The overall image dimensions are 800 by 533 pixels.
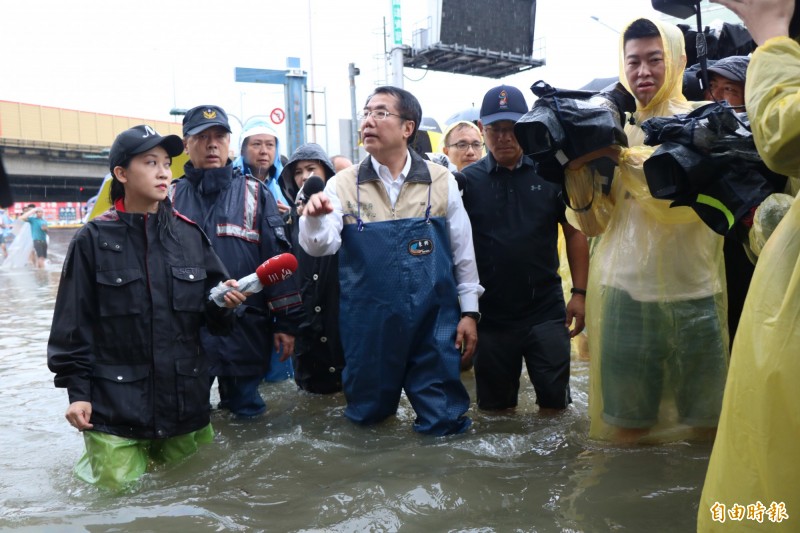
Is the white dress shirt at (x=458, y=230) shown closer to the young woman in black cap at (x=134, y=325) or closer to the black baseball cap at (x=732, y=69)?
the young woman in black cap at (x=134, y=325)

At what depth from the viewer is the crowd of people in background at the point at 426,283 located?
334cm

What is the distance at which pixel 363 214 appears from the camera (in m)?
3.92

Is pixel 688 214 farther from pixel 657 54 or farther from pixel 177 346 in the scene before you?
pixel 177 346

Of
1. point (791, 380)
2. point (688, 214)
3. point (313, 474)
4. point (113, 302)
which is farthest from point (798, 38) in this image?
point (113, 302)

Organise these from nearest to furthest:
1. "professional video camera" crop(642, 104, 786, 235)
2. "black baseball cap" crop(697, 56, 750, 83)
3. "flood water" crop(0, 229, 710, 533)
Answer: "professional video camera" crop(642, 104, 786, 235), "flood water" crop(0, 229, 710, 533), "black baseball cap" crop(697, 56, 750, 83)

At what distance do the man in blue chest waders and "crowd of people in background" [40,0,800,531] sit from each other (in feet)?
0.04

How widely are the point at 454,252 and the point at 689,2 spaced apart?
5.93ft

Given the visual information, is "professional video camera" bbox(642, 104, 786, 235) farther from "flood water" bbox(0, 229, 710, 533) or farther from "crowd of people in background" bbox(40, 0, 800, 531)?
"flood water" bbox(0, 229, 710, 533)

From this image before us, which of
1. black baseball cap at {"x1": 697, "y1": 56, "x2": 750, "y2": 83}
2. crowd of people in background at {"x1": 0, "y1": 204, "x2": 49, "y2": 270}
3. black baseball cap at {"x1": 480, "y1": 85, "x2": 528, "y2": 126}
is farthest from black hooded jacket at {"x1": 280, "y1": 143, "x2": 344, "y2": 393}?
crowd of people in background at {"x1": 0, "y1": 204, "x2": 49, "y2": 270}

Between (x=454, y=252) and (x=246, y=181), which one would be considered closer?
(x=454, y=252)

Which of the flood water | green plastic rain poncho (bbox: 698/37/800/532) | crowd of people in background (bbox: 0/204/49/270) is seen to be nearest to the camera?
green plastic rain poncho (bbox: 698/37/800/532)

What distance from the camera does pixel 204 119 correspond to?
4.62 metres

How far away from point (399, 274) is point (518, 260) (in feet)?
2.68

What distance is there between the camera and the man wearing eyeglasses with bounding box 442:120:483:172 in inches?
244
